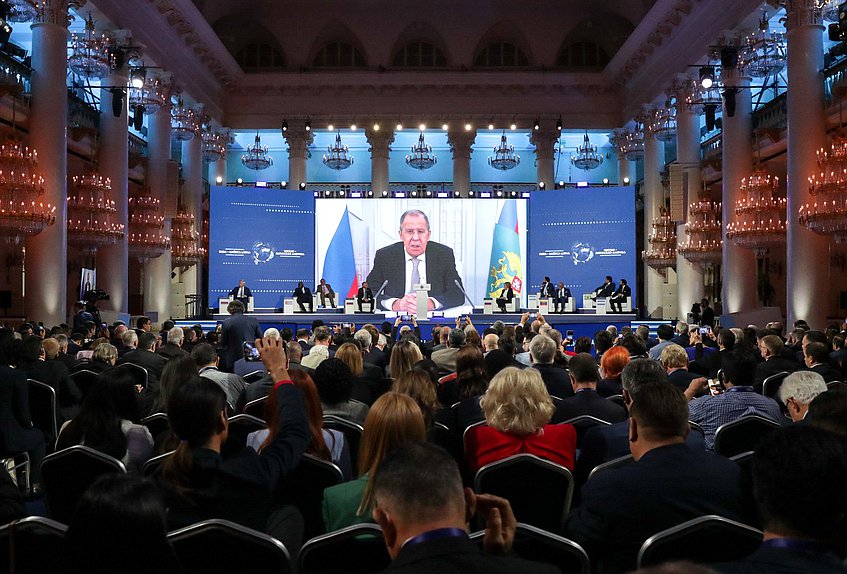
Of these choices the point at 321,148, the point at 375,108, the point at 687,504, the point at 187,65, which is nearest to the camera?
the point at 687,504

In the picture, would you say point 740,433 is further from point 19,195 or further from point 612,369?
point 19,195

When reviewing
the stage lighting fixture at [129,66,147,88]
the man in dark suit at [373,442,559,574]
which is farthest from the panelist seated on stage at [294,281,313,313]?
the man in dark suit at [373,442,559,574]

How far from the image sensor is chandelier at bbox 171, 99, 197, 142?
23547 millimetres

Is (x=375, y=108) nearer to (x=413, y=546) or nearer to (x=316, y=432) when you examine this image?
(x=316, y=432)

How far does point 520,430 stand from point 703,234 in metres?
19.0

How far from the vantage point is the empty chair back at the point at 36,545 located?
7.34ft

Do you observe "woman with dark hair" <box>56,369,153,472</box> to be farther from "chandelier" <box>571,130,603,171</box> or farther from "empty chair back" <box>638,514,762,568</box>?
"chandelier" <box>571,130,603,171</box>

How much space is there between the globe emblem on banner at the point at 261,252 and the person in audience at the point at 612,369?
19916 mm

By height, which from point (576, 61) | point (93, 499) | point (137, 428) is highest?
point (576, 61)

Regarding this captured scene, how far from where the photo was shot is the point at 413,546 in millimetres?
1666

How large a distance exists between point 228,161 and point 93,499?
36888 millimetres

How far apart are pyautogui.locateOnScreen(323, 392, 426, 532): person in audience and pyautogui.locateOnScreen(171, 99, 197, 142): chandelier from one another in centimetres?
2176

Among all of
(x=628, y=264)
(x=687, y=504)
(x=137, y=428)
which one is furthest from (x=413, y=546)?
(x=628, y=264)

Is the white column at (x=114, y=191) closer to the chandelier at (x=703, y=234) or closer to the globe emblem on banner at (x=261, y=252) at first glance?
the globe emblem on banner at (x=261, y=252)
